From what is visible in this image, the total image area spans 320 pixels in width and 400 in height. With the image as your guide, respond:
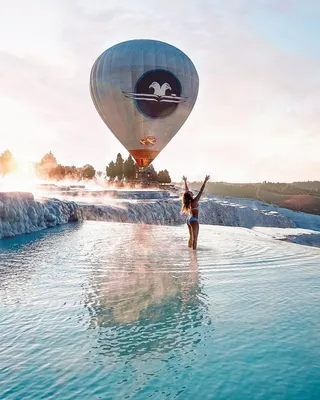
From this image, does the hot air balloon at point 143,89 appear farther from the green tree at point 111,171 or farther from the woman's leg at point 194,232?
the green tree at point 111,171

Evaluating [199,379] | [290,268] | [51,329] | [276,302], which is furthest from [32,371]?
[290,268]

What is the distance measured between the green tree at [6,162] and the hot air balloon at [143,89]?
41.6 m

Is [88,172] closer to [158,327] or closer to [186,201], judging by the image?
[186,201]

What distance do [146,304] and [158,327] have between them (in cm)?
109

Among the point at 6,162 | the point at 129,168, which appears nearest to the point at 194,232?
the point at 6,162

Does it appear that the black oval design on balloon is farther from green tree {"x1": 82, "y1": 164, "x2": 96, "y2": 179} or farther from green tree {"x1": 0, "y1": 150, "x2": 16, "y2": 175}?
green tree {"x1": 82, "y1": 164, "x2": 96, "y2": 179}

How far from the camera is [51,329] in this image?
617cm

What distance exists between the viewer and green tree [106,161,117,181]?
273 feet

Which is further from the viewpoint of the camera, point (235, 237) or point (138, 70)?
point (138, 70)

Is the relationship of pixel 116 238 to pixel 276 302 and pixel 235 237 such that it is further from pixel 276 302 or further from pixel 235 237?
pixel 276 302

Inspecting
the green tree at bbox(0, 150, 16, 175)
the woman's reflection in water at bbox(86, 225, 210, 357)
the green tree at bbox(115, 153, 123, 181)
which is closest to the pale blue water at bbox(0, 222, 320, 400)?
the woman's reflection in water at bbox(86, 225, 210, 357)

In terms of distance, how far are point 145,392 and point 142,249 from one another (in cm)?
856

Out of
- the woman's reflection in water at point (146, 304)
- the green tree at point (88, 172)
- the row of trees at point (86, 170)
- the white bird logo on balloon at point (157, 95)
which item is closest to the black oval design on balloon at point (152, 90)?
the white bird logo on balloon at point (157, 95)

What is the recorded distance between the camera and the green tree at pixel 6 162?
2813 inches
